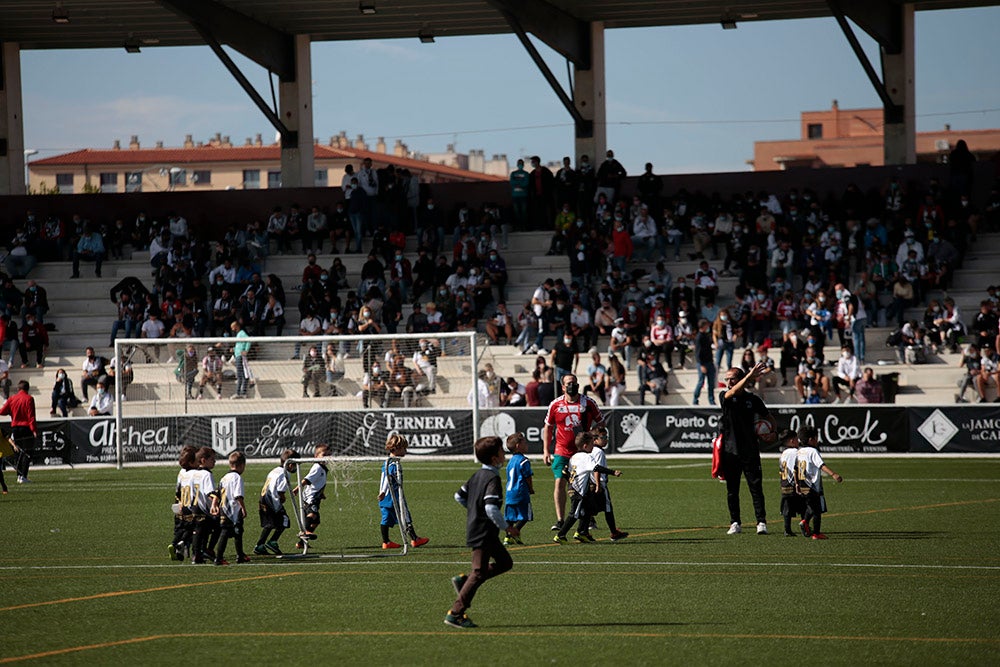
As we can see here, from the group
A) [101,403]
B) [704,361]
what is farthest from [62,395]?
[704,361]

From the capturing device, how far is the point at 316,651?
33.1 feet

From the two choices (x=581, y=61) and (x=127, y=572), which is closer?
(x=127, y=572)

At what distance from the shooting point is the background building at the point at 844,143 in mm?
93875

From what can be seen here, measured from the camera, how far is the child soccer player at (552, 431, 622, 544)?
16.0 m

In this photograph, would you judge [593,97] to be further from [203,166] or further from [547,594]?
[203,166]

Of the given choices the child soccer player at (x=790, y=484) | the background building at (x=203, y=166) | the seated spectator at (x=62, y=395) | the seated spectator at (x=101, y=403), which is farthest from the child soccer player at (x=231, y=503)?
the background building at (x=203, y=166)

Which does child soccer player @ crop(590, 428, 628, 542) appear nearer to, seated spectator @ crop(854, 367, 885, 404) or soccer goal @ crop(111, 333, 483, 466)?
soccer goal @ crop(111, 333, 483, 466)

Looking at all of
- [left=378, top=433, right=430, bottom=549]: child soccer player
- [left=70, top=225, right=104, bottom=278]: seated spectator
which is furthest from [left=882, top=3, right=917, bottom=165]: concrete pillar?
[left=378, top=433, right=430, bottom=549]: child soccer player

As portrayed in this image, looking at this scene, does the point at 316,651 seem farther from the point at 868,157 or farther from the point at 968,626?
the point at 868,157

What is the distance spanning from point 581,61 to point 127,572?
28771mm

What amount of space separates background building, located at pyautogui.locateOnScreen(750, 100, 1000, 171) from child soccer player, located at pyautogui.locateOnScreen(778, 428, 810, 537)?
75.0 metres

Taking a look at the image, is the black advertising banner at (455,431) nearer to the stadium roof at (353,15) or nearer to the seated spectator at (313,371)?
the seated spectator at (313,371)

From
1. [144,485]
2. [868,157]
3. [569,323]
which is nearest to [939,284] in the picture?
[569,323]

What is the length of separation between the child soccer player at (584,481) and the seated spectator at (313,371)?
14.2m
